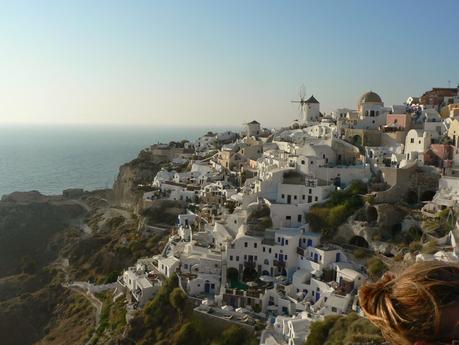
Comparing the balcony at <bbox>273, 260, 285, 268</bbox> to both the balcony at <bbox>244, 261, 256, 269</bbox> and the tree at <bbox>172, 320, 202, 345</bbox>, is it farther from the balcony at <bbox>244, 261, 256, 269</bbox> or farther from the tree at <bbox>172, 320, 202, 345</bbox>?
the tree at <bbox>172, 320, 202, 345</bbox>

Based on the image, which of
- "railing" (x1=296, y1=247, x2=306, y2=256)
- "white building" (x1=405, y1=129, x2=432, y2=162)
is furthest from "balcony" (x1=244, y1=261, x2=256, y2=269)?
"white building" (x1=405, y1=129, x2=432, y2=162)

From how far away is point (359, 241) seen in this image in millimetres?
23734

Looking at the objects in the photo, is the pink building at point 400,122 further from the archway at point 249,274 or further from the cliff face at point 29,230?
the cliff face at point 29,230

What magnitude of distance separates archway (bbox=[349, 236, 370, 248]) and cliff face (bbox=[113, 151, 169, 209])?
959 inches

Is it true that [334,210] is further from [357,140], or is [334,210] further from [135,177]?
[135,177]

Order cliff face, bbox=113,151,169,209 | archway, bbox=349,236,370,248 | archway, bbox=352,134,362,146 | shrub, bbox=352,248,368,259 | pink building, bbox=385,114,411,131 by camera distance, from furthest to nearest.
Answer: cliff face, bbox=113,151,169,209, archway, bbox=352,134,362,146, pink building, bbox=385,114,411,131, archway, bbox=349,236,370,248, shrub, bbox=352,248,368,259

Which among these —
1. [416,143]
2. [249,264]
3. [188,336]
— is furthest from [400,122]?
[188,336]

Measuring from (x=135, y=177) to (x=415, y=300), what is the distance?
47462 mm

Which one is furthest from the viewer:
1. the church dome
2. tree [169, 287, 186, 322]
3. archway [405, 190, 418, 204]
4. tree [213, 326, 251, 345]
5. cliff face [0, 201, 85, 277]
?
cliff face [0, 201, 85, 277]

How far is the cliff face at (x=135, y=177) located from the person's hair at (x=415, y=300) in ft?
139

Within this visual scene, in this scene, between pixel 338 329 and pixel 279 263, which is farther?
pixel 279 263

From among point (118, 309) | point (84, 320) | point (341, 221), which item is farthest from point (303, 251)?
point (84, 320)

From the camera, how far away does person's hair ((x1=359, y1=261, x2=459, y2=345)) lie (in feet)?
6.46

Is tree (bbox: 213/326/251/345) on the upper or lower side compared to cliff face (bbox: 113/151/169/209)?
lower
